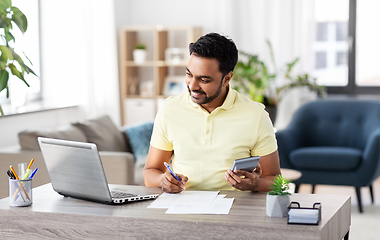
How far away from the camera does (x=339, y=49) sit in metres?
5.82

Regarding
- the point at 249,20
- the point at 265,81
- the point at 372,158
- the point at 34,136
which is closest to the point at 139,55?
the point at 249,20

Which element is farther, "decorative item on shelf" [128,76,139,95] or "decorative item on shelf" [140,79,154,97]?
"decorative item on shelf" [128,76,139,95]

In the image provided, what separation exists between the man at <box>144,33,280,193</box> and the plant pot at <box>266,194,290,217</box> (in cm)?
34

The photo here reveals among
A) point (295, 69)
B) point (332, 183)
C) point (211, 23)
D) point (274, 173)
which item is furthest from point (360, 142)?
point (274, 173)

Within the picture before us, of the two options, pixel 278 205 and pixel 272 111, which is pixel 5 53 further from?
pixel 272 111

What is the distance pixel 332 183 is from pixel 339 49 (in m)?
2.20

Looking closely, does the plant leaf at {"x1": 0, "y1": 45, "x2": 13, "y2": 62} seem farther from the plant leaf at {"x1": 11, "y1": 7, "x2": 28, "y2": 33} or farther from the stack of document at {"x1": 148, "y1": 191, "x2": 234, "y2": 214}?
the stack of document at {"x1": 148, "y1": 191, "x2": 234, "y2": 214}

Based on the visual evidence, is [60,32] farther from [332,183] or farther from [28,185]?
[28,185]

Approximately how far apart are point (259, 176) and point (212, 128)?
0.83 feet

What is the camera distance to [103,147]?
381cm

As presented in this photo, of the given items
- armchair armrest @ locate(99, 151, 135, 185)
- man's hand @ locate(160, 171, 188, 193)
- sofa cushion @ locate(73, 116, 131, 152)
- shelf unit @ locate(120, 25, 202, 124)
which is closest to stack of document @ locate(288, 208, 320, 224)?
man's hand @ locate(160, 171, 188, 193)

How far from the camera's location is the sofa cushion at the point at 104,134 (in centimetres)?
380

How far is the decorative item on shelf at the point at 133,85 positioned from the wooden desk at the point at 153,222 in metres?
4.14

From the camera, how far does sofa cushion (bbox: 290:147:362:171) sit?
4078 mm
